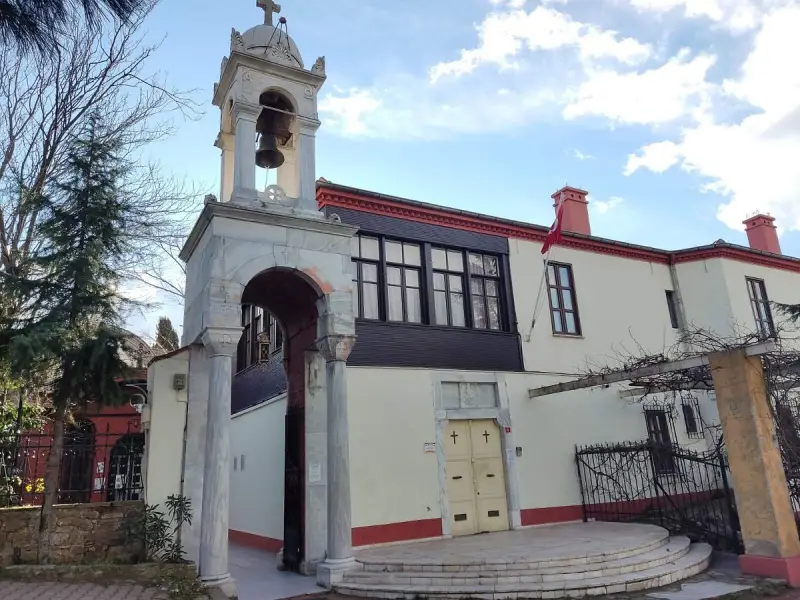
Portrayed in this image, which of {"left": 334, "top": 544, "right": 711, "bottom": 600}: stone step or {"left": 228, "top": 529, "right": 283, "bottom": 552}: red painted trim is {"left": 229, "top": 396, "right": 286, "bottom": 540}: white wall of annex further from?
{"left": 334, "top": 544, "right": 711, "bottom": 600}: stone step

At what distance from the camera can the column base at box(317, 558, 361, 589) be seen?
8.09 metres

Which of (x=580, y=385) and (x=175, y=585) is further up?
(x=580, y=385)

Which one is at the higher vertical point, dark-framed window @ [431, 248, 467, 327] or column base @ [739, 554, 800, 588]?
dark-framed window @ [431, 248, 467, 327]

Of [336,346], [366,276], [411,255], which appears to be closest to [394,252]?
[411,255]

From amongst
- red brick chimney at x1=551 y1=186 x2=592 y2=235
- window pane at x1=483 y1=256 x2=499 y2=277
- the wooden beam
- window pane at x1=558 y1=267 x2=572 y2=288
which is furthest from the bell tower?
red brick chimney at x1=551 y1=186 x2=592 y2=235

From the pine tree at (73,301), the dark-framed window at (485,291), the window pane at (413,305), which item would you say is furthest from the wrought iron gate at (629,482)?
the pine tree at (73,301)

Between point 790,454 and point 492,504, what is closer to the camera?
point 790,454

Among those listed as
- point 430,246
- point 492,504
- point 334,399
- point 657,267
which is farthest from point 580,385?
point 657,267

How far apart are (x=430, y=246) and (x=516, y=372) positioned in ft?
11.2

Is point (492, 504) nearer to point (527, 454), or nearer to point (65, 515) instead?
point (527, 454)

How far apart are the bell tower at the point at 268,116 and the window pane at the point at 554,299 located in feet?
23.4

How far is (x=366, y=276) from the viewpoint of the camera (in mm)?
11594

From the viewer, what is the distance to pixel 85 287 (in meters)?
8.29

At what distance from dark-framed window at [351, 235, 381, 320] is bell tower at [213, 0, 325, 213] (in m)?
1.95
